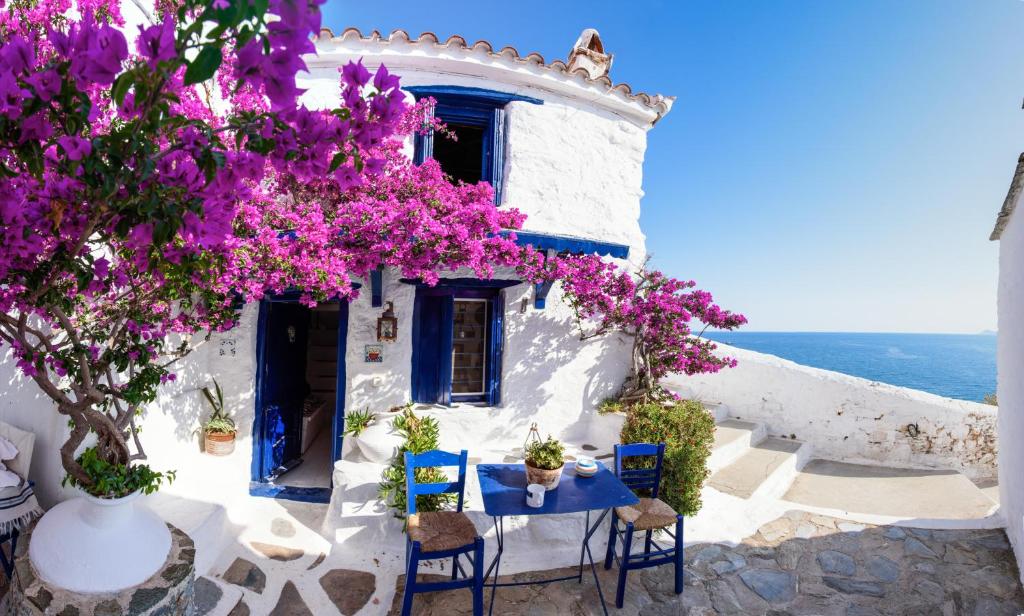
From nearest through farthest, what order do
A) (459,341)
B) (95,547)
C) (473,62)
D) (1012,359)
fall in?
(95,547) < (1012,359) < (473,62) < (459,341)

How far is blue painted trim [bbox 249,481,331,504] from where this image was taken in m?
6.05

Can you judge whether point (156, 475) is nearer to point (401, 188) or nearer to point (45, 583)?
point (45, 583)

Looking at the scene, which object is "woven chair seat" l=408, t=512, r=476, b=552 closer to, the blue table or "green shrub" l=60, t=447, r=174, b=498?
the blue table

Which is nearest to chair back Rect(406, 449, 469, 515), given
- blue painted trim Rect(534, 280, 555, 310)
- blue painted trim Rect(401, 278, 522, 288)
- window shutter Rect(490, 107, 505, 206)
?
blue painted trim Rect(401, 278, 522, 288)

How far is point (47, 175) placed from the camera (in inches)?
80.7

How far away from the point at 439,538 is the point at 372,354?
2.92 m

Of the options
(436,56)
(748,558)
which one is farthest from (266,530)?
(436,56)

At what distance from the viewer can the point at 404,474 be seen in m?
5.04

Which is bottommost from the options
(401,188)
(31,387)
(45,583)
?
(45,583)

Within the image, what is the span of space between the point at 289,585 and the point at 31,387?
118 inches

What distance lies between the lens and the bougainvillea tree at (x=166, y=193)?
136 centimetres

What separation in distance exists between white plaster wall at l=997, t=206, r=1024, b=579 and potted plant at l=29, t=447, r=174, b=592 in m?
8.20

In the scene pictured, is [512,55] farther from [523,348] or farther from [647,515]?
[647,515]

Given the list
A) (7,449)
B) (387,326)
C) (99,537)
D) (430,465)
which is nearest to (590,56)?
(387,326)
